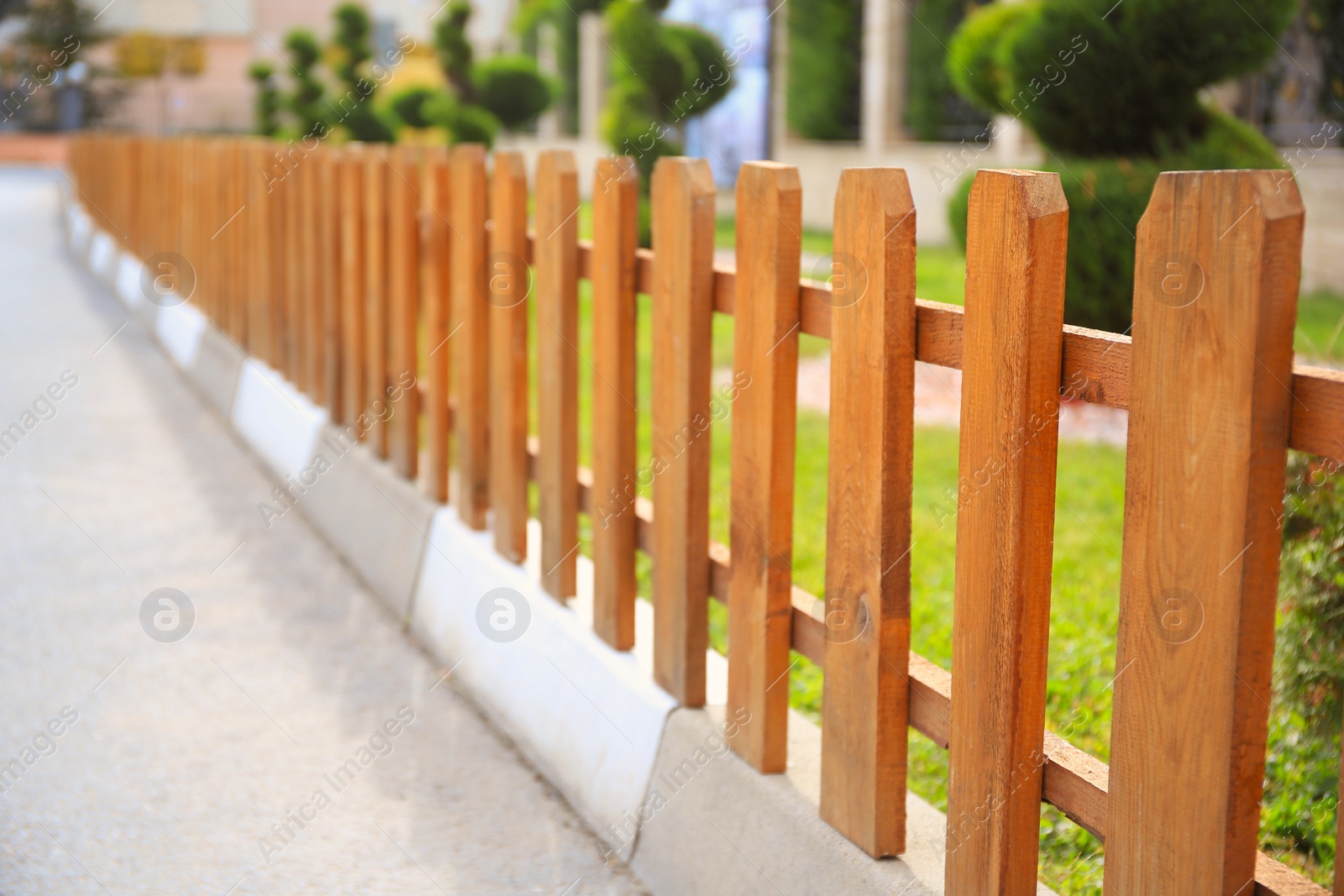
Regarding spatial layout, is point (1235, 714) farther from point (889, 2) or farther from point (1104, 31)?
point (889, 2)

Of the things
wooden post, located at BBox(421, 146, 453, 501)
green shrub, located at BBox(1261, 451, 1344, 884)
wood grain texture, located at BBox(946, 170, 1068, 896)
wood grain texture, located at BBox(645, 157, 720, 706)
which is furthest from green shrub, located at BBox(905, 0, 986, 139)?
wood grain texture, located at BBox(946, 170, 1068, 896)

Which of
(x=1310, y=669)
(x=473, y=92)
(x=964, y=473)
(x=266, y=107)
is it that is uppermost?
(x=473, y=92)

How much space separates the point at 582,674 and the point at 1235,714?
1979mm

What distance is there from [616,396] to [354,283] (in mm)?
2495

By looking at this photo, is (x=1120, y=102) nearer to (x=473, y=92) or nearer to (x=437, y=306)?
(x=437, y=306)

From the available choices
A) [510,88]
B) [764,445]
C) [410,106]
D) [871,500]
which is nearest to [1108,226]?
[764,445]

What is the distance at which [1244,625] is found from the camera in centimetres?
170

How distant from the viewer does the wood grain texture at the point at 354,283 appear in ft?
18.0

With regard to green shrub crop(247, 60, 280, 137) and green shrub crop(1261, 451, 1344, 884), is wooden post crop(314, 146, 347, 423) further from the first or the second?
green shrub crop(247, 60, 280, 137)

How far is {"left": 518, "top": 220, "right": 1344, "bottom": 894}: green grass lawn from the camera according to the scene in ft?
10.8

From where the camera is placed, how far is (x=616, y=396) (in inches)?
133

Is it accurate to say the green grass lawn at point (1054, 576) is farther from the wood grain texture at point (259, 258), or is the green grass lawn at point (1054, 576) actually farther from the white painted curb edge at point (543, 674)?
the wood grain texture at point (259, 258)

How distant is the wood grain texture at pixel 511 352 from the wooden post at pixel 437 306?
578mm

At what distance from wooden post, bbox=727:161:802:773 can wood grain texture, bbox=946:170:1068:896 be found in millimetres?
539
